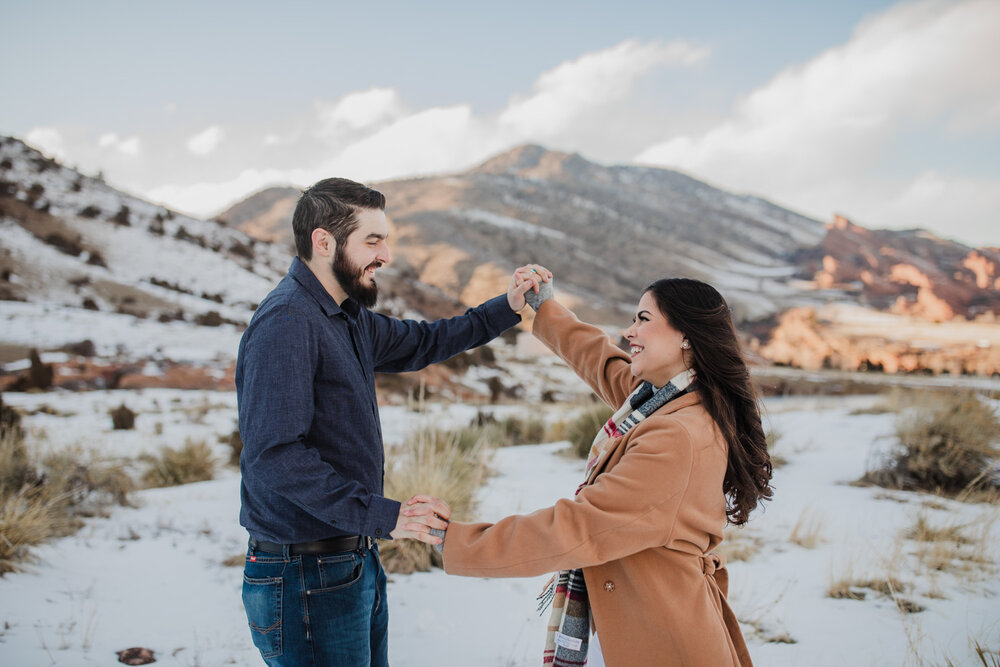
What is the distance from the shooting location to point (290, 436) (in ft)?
5.69

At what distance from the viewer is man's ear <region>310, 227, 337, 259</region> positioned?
6.84ft

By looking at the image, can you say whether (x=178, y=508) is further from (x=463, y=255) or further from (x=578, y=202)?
(x=578, y=202)

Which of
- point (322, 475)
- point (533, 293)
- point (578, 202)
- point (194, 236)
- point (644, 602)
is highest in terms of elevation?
point (578, 202)

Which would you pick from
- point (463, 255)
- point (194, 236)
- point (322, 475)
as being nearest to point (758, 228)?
point (463, 255)

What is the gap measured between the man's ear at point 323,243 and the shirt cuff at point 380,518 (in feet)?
2.77

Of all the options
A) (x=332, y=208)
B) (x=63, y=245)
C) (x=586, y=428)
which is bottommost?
(x=586, y=428)

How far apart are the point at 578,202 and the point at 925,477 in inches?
2553

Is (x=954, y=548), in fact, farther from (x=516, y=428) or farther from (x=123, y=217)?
(x=123, y=217)

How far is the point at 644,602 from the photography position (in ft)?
5.80

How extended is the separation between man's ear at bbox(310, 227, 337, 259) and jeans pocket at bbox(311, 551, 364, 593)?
3.24 feet

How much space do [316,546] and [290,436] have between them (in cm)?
42

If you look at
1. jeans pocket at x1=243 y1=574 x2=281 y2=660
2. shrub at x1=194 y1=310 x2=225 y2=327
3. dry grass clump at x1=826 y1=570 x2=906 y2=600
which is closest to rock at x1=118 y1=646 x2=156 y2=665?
jeans pocket at x1=243 y1=574 x2=281 y2=660

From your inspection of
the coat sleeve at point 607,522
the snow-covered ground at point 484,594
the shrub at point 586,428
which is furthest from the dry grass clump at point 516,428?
the coat sleeve at point 607,522


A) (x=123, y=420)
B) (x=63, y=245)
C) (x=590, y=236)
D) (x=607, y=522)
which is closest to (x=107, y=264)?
(x=63, y=245)
